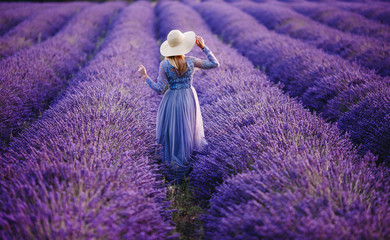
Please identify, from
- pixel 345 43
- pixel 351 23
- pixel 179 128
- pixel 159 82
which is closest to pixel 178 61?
pixel 159 82

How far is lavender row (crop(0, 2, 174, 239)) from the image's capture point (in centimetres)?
113

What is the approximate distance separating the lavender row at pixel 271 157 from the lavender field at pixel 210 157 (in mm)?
10

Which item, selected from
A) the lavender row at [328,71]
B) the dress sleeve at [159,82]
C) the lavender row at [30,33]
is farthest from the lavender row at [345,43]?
the lavender row at [30,33]

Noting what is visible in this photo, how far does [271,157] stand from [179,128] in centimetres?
104

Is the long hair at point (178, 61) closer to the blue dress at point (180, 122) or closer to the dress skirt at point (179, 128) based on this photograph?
the blue dress at point (180, 122)

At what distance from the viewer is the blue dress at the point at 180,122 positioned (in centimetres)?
232

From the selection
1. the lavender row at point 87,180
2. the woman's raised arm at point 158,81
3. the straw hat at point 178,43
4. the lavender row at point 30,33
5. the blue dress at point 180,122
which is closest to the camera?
the lavender row at point 87,180

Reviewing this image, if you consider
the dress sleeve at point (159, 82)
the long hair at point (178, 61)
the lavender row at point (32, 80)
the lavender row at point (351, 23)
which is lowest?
the lavender row at point (32, 80)

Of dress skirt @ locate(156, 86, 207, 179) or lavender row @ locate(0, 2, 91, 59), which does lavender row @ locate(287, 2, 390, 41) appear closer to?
dress skirt @ locate(156, 86, 207, 179)

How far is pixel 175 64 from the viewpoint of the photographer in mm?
2160

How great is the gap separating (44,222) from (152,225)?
1.79ft

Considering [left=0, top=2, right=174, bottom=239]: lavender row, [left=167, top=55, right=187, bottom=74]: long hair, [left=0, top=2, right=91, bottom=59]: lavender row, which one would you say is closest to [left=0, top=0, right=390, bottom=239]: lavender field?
[left=0, top=2, right=174, bottom=239]: lavender row

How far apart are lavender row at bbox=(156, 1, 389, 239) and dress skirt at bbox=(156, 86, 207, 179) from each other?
200 mm

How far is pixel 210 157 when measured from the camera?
6.54 feet
